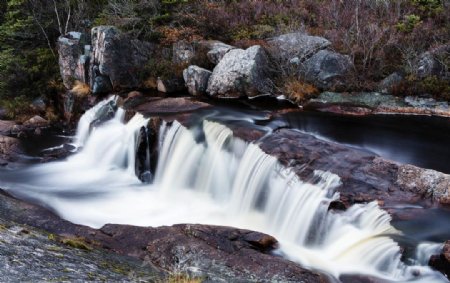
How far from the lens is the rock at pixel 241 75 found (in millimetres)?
16922

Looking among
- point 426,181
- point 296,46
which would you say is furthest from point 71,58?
point 426,181

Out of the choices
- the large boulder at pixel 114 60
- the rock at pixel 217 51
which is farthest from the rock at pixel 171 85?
the rock at pixel 217 51

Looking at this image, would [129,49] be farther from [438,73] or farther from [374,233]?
[374,233]

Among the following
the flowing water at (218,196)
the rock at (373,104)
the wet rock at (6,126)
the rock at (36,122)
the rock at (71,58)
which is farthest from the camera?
the rock at (71,58)

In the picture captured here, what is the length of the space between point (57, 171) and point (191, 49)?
288 inches

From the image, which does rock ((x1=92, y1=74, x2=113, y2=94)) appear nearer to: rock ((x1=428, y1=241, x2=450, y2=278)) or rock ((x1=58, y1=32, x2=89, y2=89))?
rock ((x1=58, y1=32, x2=89, y2=89))

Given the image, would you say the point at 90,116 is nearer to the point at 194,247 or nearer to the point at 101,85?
the point at 101,85

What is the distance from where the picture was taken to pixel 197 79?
17.5m

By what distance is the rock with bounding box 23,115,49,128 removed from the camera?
18.3 meters

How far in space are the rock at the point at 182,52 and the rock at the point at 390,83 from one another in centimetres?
728

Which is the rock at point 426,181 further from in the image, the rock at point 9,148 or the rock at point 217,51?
the rock at point 9,148

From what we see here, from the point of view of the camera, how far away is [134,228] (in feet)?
32.5

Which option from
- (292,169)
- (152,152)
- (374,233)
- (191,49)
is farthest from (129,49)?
(374,233)

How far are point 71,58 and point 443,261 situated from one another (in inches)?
659
